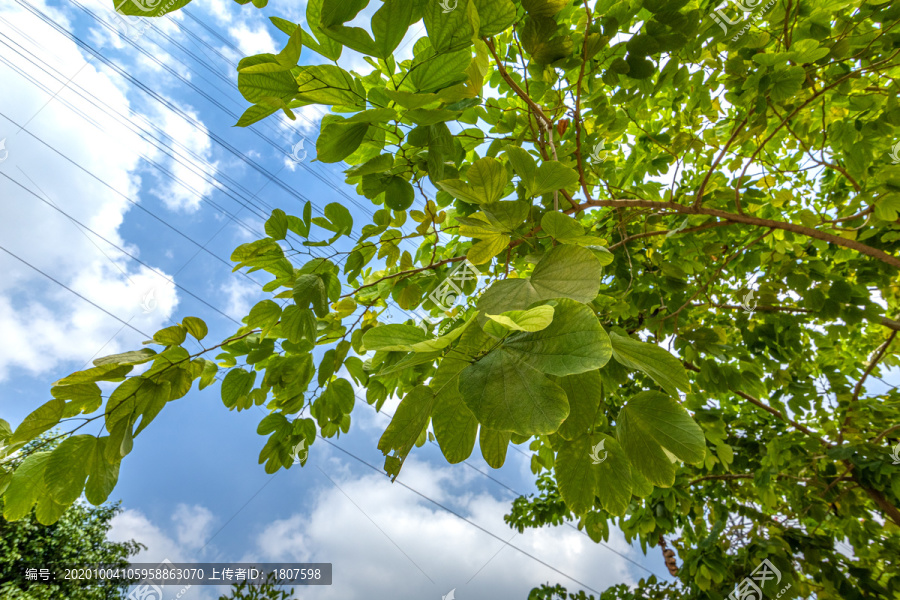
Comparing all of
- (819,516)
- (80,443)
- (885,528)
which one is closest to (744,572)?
(819,516)

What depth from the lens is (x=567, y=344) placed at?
0.25 m

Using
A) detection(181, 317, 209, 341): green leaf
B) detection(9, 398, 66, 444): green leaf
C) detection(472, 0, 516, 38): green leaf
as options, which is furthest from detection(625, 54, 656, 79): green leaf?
detection(9, 398, 66, 444): green leaf

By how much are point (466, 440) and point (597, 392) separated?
0.33ft

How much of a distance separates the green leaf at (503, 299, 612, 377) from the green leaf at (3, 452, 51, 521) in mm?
504

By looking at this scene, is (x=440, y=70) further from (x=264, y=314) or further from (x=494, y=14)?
→ (x=264, y=314)

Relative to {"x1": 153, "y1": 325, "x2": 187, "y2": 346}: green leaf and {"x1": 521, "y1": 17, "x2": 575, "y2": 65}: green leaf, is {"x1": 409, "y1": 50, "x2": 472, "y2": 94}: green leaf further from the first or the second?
{"x1": 153, "y1": 325, "x2": 187, "y2": 346}: green leaf

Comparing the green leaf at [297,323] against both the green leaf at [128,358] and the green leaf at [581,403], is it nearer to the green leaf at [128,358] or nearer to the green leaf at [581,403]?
the green leaf at [128,358]

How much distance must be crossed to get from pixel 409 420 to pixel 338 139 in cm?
26
